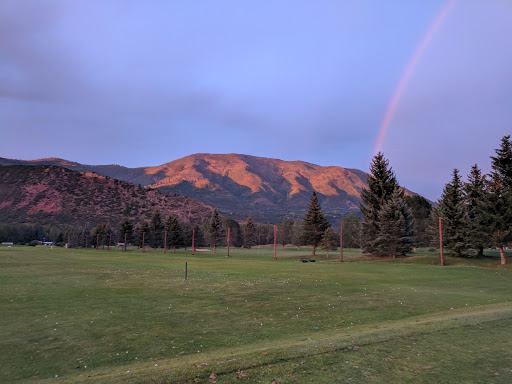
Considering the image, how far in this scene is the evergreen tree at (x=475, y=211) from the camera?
37.4 metres

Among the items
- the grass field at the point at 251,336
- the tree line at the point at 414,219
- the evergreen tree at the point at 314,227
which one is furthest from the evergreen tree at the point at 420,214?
the grass field at the point at 251,336

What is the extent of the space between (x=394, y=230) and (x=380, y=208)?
5.84 meters

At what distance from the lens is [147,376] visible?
579 cm

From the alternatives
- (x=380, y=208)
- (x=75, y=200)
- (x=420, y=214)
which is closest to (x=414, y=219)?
(x=380, y=208)

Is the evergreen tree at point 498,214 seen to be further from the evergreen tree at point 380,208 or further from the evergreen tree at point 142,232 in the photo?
the evergreen tree at point 142,232

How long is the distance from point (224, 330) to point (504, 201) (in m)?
37.0

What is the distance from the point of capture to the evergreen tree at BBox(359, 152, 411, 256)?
49344mm

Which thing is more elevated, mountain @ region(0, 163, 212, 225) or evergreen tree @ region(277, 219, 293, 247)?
mountain @ region(0, 163, 212, 225)

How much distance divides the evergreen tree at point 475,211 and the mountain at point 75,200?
9014 centimetres

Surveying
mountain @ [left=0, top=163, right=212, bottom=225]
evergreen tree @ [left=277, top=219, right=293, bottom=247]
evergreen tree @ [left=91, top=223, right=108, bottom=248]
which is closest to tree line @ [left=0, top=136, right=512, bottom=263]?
evergreen tree @ [left=91, top=223, right=108, bottom=248]

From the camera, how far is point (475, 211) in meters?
44.5

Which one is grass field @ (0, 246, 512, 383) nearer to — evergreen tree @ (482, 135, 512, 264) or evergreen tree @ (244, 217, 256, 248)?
evergreen tree @ (482, 135, 512, 264)

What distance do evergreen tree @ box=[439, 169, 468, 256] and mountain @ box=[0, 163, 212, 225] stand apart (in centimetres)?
8825

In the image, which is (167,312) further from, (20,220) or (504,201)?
(20,220)
